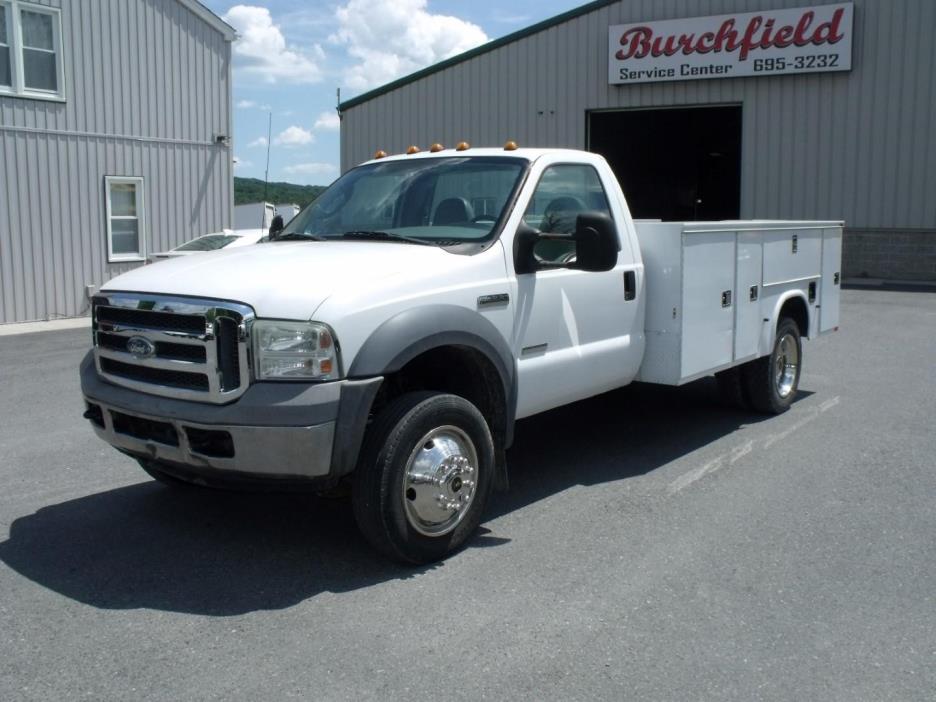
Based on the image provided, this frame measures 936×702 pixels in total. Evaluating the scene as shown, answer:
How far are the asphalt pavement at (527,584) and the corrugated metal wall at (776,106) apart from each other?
56.9 ft

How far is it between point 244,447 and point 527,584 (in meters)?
1.46

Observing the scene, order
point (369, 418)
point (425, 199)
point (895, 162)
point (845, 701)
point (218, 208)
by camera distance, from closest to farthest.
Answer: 1. point (845, 701)
2. point (369, 418)
3. point (425, 199)
4. point (218, 208)
5. point (895, 162)

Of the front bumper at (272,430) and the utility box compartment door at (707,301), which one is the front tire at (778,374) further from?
the front bumper at (272,430)

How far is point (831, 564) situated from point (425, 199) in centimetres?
306

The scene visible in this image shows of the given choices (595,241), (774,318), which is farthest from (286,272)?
(774,318)

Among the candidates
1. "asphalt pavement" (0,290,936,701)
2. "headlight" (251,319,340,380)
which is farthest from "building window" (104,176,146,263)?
"headlight" (251,319,340,380)

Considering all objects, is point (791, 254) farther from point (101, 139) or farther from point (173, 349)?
point (101, 139)

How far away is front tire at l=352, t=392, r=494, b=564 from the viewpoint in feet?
15.5

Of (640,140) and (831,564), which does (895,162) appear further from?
(831,564)

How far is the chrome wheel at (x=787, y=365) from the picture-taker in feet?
28.3

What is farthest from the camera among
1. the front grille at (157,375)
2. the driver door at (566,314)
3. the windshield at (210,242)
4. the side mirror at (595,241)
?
the windshield at (210,242)

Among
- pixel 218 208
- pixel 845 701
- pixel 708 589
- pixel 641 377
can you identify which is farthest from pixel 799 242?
pixel 218 208

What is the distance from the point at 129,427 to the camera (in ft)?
16.5

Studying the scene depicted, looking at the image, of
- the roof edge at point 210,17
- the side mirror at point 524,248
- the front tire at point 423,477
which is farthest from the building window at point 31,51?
the front tire at point 423,477
